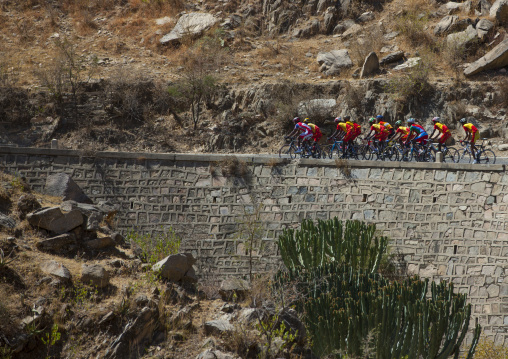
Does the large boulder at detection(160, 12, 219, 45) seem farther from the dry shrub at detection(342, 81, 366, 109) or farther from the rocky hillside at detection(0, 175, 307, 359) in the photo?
the rocky hillside at detection(0, 175, 307, 359)

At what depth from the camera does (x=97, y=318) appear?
7.52 meters

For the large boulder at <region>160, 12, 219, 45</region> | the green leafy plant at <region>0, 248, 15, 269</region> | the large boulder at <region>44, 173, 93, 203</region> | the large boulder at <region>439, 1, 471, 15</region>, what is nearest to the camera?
the green leafy plant at <region>0, 248, 15, 269</region>

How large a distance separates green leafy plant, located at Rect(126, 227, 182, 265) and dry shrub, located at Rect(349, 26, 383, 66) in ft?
42.9

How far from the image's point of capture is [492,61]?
20.2 metres

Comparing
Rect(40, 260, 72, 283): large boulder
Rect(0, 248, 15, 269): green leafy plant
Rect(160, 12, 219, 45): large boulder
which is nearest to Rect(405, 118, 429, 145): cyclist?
Rect(40, 260, 72, 283): large boulder

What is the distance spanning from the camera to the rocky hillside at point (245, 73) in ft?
65.6

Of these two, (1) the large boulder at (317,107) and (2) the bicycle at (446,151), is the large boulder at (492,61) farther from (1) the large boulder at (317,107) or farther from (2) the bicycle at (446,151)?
(2) the bicycle at (446,151)

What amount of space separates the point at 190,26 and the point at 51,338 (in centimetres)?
2183

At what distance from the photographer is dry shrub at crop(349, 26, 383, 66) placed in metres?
22.7

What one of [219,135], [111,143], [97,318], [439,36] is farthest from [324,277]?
[439,36]

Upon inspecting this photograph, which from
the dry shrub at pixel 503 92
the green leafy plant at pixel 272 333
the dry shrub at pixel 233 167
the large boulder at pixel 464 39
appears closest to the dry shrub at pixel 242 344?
the green leafy plant at pixel 272 333

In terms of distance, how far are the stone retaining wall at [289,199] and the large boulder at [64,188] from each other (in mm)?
414

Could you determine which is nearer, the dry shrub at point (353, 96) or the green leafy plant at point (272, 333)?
the green leafy plant at point (272, 333)

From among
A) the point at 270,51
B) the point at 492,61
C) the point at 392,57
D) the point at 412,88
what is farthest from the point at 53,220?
the point at 492,61
